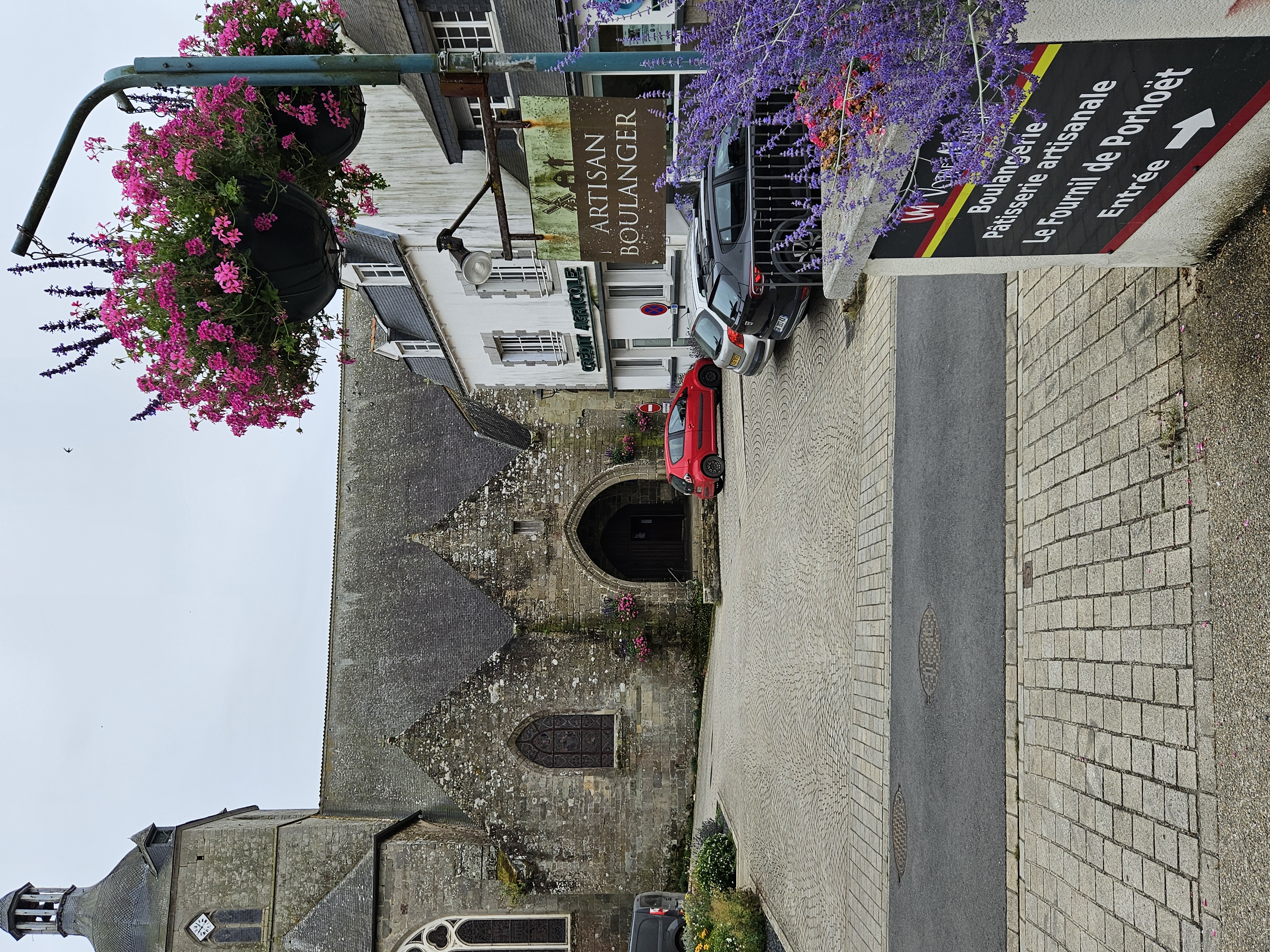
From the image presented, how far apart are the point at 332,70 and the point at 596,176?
5.31 ft

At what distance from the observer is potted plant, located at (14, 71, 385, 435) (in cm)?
404

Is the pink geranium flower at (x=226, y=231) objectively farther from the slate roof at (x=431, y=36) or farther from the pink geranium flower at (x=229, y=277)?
the slate roof at (x=431, y=36)

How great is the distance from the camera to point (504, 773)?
18328 millimetres

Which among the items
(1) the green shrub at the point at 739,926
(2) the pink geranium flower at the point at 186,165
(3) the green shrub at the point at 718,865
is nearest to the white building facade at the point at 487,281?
(2) the pink geranium flower at the point at 186,165

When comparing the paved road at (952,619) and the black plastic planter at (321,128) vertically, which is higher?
the black plastic planter at (321,128)

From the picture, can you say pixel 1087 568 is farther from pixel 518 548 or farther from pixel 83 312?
pixel 518 548

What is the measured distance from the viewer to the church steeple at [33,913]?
66.7ft

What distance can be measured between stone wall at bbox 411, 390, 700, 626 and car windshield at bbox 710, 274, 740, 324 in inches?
343

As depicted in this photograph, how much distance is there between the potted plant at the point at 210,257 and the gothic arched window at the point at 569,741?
50.4 feet

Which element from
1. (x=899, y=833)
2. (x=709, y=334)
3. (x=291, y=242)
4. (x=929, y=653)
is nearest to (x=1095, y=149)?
(x=291, y=242)

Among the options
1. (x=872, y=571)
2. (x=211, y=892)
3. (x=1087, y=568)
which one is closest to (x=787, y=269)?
(x=872, y=571)

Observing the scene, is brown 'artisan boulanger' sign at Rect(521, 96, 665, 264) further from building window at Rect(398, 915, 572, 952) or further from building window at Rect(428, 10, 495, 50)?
building window at Rect(398, 915, 572, 952)

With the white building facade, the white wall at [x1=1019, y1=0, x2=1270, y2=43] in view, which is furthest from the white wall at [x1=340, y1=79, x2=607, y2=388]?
the white wall at [x1=1019, y1=0, x2=1270, y2=43]

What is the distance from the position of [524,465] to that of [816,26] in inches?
659
